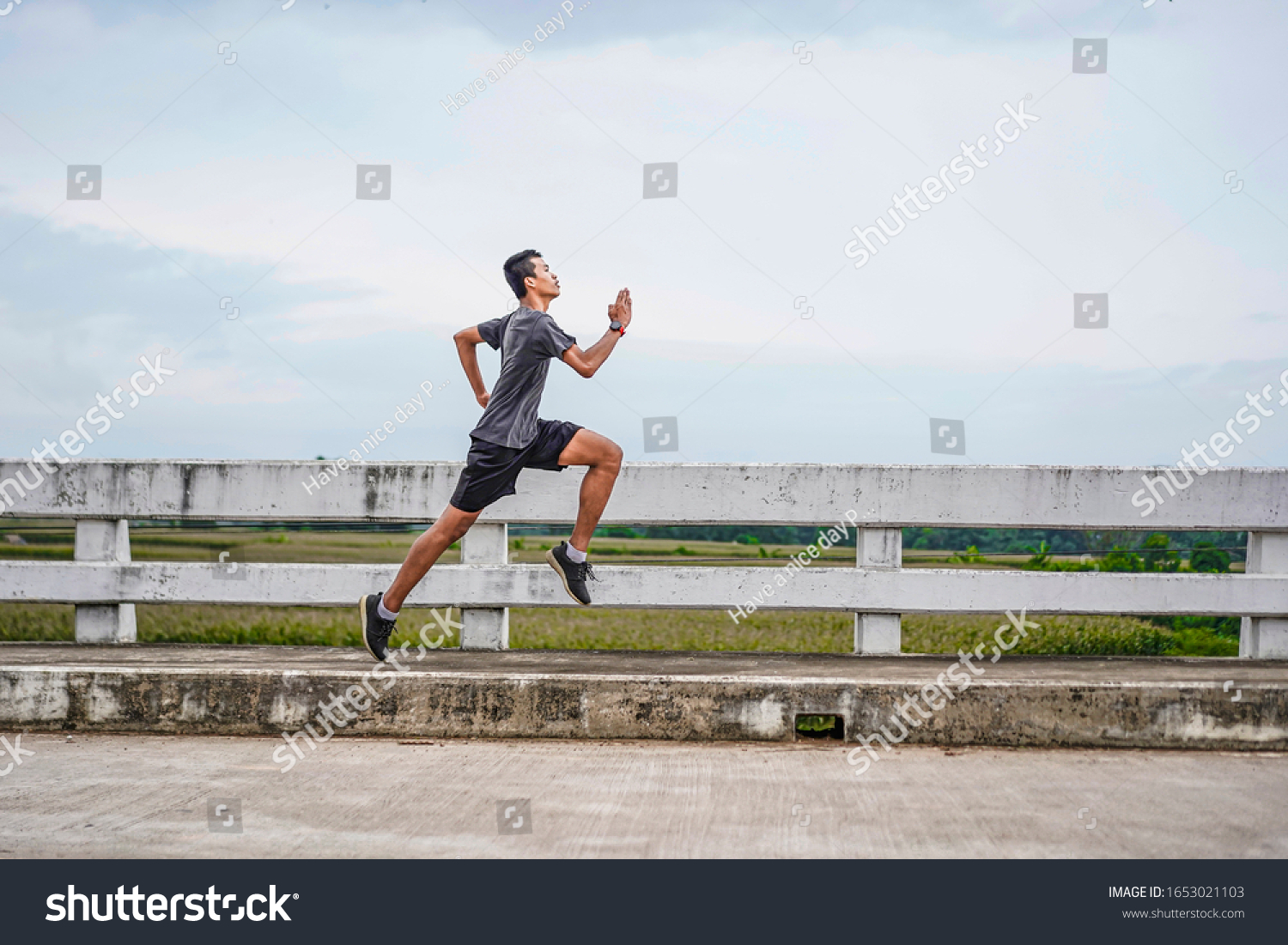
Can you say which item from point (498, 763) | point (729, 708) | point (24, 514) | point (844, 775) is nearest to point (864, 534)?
point (729, 708)

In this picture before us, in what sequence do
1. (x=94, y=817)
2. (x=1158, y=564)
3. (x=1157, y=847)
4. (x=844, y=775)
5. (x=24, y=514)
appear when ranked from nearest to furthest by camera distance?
(x=1157, y=847) → (x=94, y=817) → (x=844, y=775) → (x=24, y=514) → (x=1158, y=564)

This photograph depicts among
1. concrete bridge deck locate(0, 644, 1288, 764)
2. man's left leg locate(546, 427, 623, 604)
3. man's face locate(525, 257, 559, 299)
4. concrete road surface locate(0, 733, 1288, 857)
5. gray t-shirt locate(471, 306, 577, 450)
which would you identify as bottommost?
concrete road surface locate(0, 733, 1288, 857)

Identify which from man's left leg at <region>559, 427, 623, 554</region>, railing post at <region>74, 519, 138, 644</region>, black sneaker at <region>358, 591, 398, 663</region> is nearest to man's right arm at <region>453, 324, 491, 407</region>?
man's left leg at <region>559, 427, 623, 554</region>

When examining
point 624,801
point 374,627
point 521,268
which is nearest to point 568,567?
point 374,627

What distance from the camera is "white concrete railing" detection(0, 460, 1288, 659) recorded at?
646 cm

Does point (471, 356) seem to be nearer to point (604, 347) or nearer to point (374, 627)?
point (604, 347)

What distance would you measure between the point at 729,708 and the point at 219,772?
2.44m

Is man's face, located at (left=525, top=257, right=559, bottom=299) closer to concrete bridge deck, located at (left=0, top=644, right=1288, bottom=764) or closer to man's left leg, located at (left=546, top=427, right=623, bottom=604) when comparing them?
man's left leg, located at (left=546, top=427, right=623, bottom=604)

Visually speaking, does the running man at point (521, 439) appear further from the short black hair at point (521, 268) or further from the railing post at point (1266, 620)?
the railing post at point (1266, 620)

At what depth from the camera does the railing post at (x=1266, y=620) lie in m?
6.60

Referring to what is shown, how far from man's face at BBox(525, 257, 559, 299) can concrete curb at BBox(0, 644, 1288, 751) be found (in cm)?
198

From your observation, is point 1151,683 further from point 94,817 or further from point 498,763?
point 94,817

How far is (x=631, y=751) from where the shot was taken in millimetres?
5406

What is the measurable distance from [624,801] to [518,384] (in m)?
Result: 1.93
